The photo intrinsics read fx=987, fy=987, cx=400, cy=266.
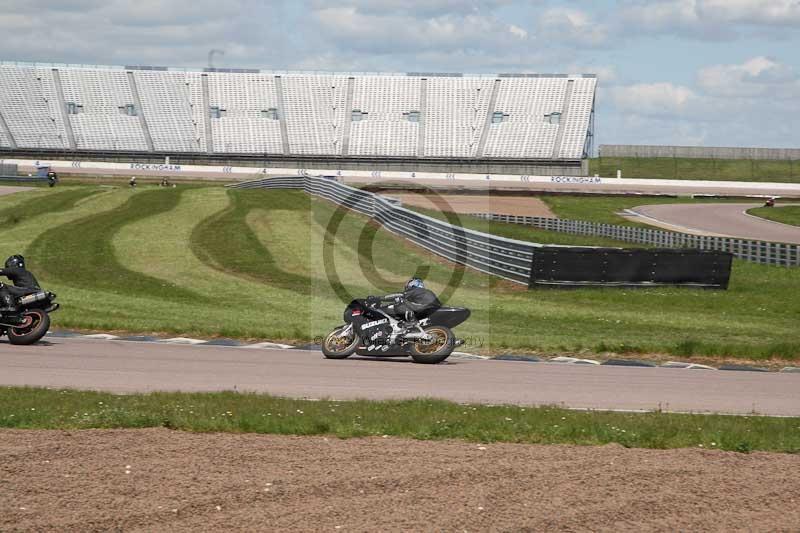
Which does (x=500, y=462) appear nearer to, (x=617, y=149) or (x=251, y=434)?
(x=251, y=434)

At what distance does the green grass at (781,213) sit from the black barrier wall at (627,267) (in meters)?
29.7

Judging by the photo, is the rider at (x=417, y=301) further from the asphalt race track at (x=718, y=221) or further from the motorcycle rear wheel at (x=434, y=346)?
the asphalt race track at (x=718, y=221)

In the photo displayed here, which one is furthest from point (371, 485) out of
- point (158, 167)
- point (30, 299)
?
point (158, 167)

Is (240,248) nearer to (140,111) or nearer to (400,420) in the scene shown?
(400,420)

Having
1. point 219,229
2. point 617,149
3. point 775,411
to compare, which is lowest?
point 775,411

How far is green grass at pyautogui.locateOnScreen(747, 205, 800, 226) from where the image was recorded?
2158 inches

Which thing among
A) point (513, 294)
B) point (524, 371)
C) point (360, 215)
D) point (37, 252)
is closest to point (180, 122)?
point (360, 215)

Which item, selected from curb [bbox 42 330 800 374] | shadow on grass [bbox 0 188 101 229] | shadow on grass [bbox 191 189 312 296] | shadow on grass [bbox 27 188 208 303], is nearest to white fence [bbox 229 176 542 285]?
shadow on grass [bbox 191 189 312 296]

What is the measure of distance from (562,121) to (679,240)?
6351 cm

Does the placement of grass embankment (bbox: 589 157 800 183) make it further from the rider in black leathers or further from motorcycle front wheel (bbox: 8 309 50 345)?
motorcycle front wheel (bbox: 8 309 50 345)

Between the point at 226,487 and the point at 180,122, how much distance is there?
94.1 m

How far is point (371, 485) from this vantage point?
313 inches

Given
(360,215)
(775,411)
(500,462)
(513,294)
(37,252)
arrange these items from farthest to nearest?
(360,215) < (37,252) < (513,294) < (775,411) < (500,462)

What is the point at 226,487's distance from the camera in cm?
781
